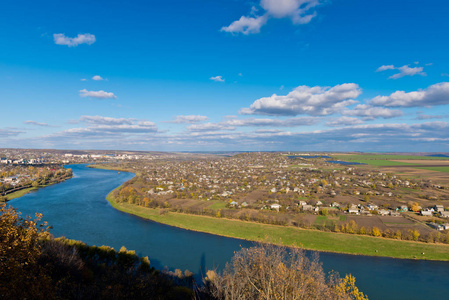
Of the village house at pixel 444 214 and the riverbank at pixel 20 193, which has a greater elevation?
the village house at pixel 444 214

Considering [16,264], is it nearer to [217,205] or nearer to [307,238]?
[307,238]

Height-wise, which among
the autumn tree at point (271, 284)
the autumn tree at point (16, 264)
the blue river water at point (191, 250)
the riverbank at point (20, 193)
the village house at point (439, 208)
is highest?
the autumn tree at point (16, 264)

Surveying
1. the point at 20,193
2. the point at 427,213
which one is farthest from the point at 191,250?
the point at 20,193

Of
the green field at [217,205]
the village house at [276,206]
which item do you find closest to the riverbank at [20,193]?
the green field at [217,205]

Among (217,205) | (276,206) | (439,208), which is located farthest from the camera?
(217,205)

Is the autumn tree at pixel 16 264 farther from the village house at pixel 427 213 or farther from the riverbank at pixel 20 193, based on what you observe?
the riverbank at pixel 20 193

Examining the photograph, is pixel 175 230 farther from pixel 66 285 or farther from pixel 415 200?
pixel 415 200
